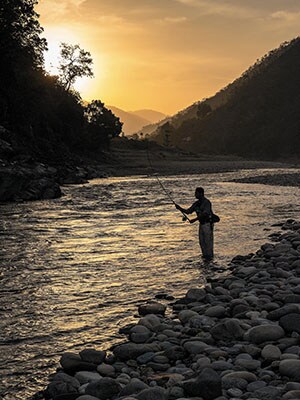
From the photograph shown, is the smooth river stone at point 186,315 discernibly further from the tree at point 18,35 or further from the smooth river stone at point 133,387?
the tree at point 18,35

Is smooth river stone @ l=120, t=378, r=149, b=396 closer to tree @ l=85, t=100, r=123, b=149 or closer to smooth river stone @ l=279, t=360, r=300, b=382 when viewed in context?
smooth river stone @ l=279, t=360, r=300, b=382

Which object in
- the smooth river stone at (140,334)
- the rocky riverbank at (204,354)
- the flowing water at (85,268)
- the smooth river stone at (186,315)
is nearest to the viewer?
the rocky riverbank at (204,354)

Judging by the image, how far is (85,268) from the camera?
11992mm

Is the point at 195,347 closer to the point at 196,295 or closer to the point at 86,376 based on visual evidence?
the point at 86,376

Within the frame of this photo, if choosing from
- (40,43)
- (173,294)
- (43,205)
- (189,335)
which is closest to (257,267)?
(173,294)

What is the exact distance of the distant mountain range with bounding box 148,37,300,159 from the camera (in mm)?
164250

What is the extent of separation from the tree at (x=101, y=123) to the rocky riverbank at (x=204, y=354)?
3012 inches

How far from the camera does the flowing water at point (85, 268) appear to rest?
7.21m

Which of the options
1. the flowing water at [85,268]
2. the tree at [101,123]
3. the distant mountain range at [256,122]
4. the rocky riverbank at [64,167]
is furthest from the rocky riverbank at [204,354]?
the distant mountain range at [256,122]

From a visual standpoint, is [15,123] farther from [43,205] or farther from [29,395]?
[29,395]

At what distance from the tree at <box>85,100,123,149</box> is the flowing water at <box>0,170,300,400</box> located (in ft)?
198

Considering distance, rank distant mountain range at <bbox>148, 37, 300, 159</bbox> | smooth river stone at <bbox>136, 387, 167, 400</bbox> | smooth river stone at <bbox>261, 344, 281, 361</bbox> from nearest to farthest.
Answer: smooth river stone at <bbox>136, 387, 167, 400</bbox>
smooth river stone at <bbox>261, 344, 281, 361</bbox>
distant mountain range at <bbox>148, 37, 300, 159</bbox>

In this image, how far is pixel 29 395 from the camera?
5.61m

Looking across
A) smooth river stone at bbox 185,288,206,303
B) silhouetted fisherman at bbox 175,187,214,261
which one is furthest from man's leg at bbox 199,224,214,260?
smooth river stone at bbox 185,288,206,303
